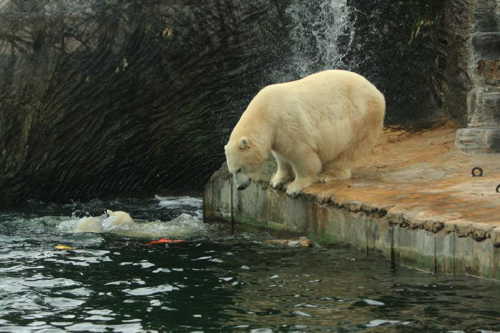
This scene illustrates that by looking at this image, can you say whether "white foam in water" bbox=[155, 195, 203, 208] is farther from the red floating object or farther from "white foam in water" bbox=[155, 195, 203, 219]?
the red floating object

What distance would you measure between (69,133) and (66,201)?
111 centimetres

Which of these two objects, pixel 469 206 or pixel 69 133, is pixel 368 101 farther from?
pixel 69 133

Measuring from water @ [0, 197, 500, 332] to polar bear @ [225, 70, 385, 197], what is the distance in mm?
852

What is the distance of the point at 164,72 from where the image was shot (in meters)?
12.6

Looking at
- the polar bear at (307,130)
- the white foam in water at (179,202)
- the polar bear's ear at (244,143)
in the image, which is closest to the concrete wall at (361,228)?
the polar bear at (307,130)

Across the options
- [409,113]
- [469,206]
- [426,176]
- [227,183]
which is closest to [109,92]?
[227,183]

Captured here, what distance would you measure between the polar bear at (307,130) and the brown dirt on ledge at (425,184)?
0.96 feet

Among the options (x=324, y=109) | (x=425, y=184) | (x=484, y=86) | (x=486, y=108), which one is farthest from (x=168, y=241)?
(x=484, y=86)

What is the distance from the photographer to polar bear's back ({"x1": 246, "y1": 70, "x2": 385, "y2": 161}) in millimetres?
7875

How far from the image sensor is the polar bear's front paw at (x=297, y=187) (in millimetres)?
8047

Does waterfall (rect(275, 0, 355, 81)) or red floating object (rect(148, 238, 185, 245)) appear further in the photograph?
waterfall (rect(275, 0, 355, 81))

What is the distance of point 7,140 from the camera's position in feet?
38.4

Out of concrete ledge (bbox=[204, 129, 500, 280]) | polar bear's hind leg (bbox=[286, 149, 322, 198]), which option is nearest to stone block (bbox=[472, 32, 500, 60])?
concrete ledge (bbox=[204, 129, 500, 280])

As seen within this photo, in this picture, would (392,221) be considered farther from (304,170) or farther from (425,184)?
(304,170)
